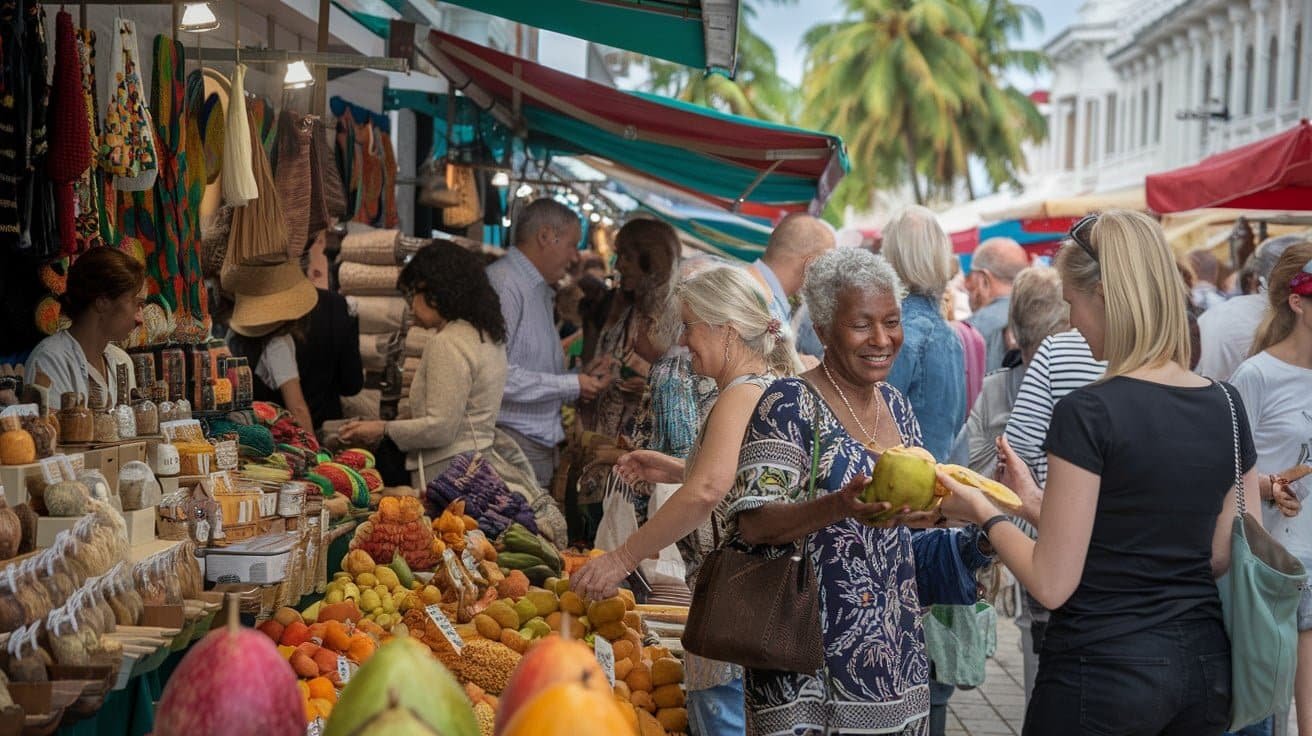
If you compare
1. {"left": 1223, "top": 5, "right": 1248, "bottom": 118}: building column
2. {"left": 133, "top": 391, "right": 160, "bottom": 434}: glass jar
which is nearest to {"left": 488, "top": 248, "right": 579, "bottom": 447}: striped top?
{"left": 133, "top": 391, "right": 160, "bottom": 434}: glass jar

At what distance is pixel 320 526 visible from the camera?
4.55 metres

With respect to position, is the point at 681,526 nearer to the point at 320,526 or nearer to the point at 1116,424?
the point at 1116,424

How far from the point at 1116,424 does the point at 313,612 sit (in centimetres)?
261

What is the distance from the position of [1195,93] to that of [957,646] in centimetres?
3845

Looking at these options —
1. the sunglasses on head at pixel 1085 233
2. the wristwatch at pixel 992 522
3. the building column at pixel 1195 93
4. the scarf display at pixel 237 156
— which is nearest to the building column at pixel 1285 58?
the building column at pixel 1195 93

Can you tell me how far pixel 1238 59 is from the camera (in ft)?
113

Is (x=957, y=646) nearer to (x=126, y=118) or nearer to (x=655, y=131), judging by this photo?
(x=126, y=118)

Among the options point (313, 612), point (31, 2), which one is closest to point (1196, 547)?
point (313, 612)

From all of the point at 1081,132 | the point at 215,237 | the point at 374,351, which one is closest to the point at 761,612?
the point at 215,237

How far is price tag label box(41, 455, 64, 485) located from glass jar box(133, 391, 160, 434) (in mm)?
703

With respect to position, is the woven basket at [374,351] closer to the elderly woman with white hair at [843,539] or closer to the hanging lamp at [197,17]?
the hanging lamp at [197,17]

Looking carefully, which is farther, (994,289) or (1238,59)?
(1238,59)

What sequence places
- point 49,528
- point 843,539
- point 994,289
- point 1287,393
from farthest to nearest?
point 994,289
point 1287,393
point 843,539
point 49,528

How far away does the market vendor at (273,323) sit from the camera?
6.27 meters
